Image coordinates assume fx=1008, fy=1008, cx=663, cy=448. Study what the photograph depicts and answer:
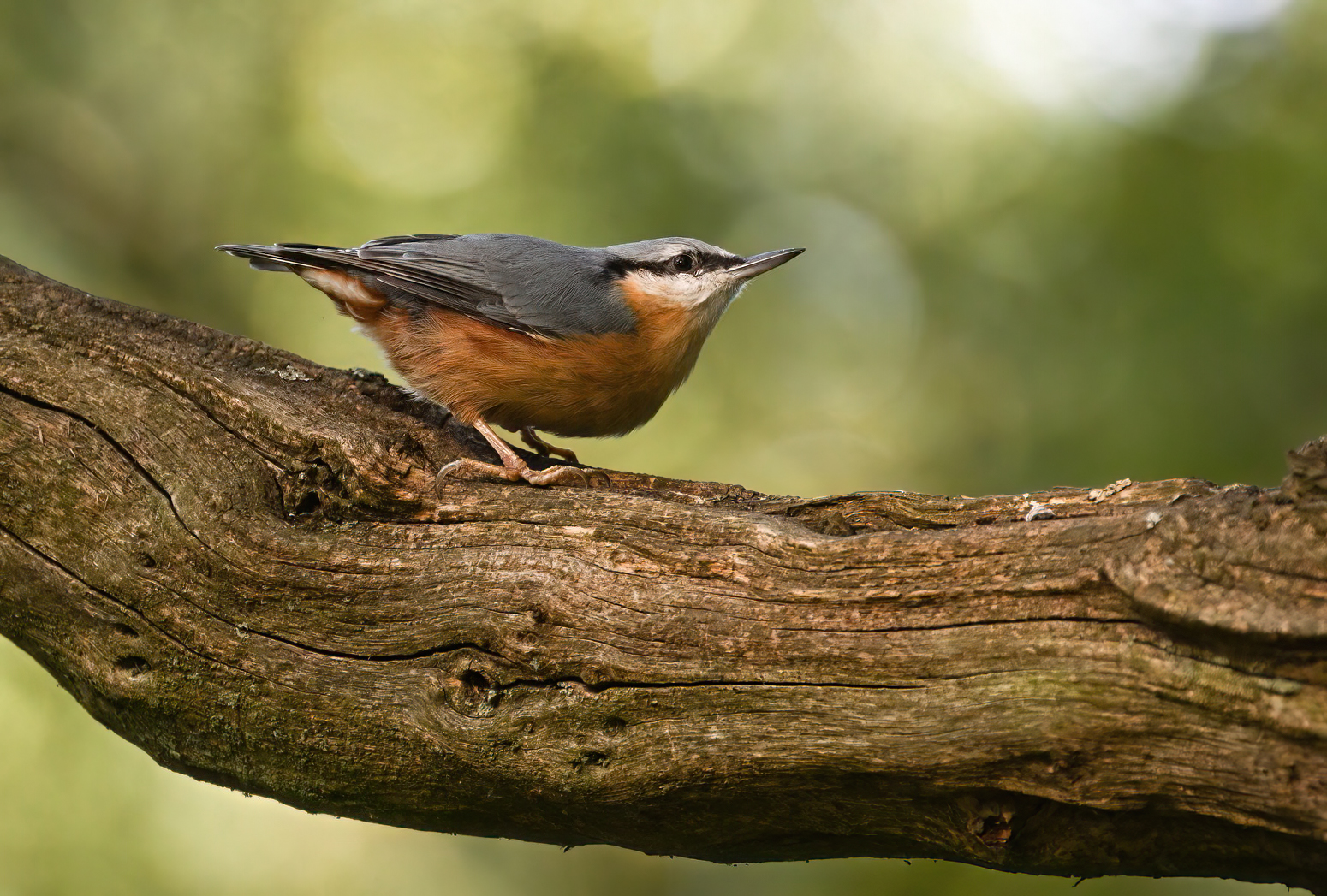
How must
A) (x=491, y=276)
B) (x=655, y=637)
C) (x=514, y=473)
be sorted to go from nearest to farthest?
(x=655, y=637), (x=514, y=473), (x=491, y=276)

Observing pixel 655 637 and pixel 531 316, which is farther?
pixel 531 316

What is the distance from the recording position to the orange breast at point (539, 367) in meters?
3.95

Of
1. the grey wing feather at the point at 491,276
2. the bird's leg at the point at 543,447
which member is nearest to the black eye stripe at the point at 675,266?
the grey wing feather at the point at 491,276

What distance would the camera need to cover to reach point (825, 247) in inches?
275

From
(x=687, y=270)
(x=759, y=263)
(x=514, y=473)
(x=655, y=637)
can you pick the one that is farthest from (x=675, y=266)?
(x=655, y=637)

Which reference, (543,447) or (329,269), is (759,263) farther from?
(329,269)

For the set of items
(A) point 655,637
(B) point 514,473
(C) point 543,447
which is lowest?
(A) point 655,637

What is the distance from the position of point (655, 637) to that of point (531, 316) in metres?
1.92

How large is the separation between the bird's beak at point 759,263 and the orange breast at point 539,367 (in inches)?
15.0

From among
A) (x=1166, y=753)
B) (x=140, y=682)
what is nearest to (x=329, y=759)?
(x=140, y=682)

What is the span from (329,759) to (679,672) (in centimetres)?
93

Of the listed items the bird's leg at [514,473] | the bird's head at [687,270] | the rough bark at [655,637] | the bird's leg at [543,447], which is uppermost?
the bird's head at [687,270]

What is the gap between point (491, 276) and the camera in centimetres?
414

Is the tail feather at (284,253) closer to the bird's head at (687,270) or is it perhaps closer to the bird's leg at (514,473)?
the bird's head at (687,270)
